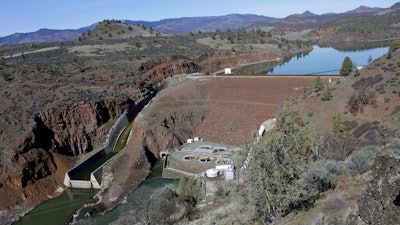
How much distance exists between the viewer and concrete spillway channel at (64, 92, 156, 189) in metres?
33.8

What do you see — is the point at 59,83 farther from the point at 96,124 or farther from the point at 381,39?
the point at 381,39

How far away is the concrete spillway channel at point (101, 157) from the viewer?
33812 mm

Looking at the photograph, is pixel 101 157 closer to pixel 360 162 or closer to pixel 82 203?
pixel 82 203

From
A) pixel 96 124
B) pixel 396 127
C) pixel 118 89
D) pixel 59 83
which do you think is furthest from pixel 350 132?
pixel 59 83

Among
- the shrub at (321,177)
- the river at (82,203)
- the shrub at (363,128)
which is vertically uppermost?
the shrub at (321,177)

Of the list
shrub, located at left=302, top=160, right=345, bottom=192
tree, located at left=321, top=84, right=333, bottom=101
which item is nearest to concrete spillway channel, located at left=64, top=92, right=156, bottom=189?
shrub, located at left=302, top=160, right=345, bottom=192

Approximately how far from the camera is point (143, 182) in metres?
34.1

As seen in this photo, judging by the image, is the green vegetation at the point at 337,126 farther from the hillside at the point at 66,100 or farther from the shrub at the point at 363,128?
the hillside at the point at 66,100

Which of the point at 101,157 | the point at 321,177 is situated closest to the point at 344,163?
the point at 321,177

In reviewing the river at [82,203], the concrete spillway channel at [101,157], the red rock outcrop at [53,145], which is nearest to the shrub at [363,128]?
the river at [82,203]

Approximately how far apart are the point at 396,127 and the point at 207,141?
2067 cm

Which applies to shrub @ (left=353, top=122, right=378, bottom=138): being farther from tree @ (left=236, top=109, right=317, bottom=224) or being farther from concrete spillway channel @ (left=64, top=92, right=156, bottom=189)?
concrete spillway channel @ (left=64, top=92, right=156, bottom=189)

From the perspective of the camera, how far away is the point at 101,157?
128ft

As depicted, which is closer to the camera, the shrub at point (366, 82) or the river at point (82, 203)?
the river at point (82, 203)
